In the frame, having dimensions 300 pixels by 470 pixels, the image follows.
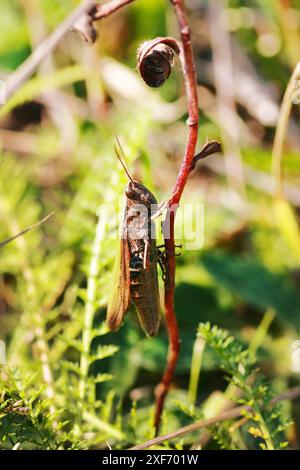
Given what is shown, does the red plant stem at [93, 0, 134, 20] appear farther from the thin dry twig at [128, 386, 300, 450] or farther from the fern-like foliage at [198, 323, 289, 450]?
the thin dry twig at [128, 386, 300, 450]

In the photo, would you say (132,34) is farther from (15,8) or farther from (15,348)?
(15,348)

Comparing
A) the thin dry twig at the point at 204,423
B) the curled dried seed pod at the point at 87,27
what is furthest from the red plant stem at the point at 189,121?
the thin dry twig at the point at 204,423

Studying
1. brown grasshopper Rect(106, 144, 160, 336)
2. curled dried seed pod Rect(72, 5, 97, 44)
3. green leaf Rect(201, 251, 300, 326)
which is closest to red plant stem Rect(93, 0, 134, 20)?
curled dried seed pod Rect(72, 5, 97, 44)

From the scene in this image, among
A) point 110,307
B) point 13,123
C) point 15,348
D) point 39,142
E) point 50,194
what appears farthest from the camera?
point 13,123

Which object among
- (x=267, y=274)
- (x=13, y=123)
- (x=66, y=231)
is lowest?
(x=267, y=274)

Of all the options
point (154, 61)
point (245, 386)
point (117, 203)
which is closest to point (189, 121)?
point (154, 61)

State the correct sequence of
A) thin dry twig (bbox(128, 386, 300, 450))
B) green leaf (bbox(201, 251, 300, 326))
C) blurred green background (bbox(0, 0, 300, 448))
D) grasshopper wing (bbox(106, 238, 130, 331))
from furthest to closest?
green leaf (bbox(201, 251, 300, 326)) < blurred green background (bbox(0, 0, 300, 448)) < thin dry twig (bbox(128, 386, 300, 450)) < grasshopper wing (bbox(106, 238, 130, 331))
